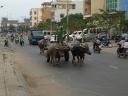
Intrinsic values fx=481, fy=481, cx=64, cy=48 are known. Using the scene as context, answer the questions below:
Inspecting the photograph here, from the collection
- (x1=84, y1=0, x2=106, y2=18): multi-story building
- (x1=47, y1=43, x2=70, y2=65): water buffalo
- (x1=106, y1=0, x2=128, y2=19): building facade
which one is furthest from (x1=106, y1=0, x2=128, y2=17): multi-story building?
(x1=47, y1=43, x2=70, y2=65): water buffalo

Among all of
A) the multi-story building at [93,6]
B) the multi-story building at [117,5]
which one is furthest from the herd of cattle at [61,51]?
the multi-story building at [93,6]

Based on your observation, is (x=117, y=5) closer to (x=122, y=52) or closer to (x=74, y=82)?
(x=122, y=52)

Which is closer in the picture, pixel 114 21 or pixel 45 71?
pixel 45 71

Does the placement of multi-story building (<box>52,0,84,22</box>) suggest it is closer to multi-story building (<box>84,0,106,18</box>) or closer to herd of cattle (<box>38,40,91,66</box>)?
multi-story building (<box>84,0,106,18</box>)

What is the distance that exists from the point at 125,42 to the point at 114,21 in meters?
33.8

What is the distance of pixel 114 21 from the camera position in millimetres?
67875

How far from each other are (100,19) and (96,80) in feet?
176

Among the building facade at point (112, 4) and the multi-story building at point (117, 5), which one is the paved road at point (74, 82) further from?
the building facade at point (112, 4)

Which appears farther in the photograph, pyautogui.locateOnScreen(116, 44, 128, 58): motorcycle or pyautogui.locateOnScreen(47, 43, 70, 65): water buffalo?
pyautogui.locateOnScreen(116, 44, 128, 58): motorcycle

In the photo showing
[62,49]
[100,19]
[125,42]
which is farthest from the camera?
[100,19]

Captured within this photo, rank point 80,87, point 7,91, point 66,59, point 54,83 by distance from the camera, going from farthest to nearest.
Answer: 1. point 66,59
2. point 54,83
3. point 80,87
4. point 7,91

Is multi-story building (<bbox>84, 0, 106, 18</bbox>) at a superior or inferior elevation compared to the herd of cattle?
superior

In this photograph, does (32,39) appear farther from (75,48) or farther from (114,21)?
(75,48)

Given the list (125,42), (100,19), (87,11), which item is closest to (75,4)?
(87,11)
